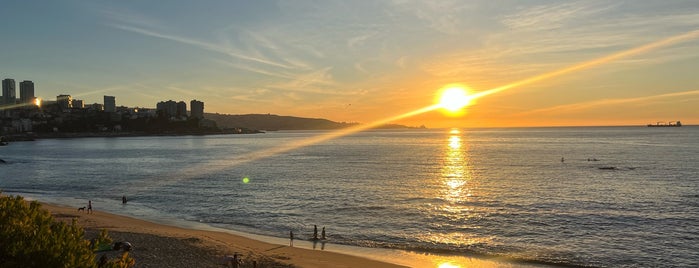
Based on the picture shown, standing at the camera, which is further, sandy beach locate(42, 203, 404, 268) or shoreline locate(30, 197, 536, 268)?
shoreline locate(30, 197, 536, 268)

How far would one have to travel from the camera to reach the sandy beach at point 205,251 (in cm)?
2902

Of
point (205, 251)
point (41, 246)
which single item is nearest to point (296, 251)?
point (205, 251)

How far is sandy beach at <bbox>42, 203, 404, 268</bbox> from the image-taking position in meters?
29.0

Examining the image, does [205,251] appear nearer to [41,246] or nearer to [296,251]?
[296,251]

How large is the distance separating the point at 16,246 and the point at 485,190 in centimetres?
6379

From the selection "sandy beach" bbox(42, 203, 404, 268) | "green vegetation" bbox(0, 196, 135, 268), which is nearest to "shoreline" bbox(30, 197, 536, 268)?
"sandy beach" bbox(42, 203, 404, 268)

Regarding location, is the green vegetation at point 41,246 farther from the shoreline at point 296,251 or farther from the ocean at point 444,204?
the ocean at point 444,204

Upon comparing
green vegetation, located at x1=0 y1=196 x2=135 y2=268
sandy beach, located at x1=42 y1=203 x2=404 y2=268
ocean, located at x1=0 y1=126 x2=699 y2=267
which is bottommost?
ocean, located at x1=0 y1=126 x2=699 y2=267

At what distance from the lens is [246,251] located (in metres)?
32.1

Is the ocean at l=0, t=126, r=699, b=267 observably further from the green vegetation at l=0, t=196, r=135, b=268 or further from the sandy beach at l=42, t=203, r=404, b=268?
the green vegetation at l=0, t=196, r=135, b=268

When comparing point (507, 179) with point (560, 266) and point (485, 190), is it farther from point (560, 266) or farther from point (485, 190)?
point (560, 266)

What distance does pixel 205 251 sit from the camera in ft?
103

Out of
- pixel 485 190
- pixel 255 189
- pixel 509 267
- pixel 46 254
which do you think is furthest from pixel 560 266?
pixel 255 189

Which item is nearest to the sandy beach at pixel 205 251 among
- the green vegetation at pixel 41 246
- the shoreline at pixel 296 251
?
the shoreline at pixel 296 251
